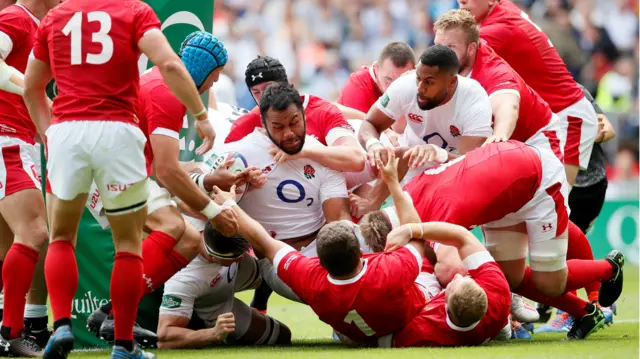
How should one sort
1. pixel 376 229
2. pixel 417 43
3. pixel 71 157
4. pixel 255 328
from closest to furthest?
pixel 71 157
pixel 376 229
pixel 255 328
pixel 417 43

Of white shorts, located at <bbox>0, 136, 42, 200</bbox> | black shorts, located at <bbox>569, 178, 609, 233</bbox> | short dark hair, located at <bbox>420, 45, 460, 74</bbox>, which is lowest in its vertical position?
black shorts, located at <bbox>569, 178, 609, 233</bbox>

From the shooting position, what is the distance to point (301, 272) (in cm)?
642

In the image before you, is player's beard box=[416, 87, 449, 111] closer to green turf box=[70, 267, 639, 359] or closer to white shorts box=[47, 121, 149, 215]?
green turf box=[70, 267, 639, 359]

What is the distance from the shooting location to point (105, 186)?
5598mm

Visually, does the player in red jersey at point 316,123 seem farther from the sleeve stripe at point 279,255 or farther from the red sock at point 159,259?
the red sock at point 159,259

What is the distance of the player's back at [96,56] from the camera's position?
562cm

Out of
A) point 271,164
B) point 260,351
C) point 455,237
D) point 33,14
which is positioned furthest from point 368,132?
point 33,14

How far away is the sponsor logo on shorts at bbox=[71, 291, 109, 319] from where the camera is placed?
752cm

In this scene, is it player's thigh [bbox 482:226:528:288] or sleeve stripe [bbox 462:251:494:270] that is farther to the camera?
player's thigh [bbox 482:226:528:288]

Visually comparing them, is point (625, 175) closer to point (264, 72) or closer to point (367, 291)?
point (264, 72)

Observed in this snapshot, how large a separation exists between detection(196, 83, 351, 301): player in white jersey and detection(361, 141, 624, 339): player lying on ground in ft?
1.87

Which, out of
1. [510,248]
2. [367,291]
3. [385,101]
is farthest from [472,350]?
[385,101]

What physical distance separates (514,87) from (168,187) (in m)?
2.97

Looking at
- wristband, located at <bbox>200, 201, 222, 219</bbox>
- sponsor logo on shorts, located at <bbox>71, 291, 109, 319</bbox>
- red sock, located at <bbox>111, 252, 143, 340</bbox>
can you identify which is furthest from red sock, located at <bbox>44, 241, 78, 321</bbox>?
sponsor logo on shorts, located at <bbox>71, 291, 109, 319</bbox>
